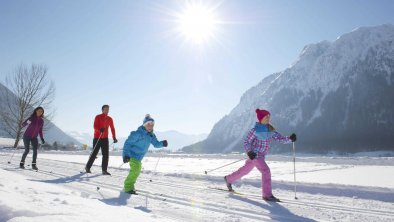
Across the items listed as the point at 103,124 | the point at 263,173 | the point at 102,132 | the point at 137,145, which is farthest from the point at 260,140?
the point at 103,124

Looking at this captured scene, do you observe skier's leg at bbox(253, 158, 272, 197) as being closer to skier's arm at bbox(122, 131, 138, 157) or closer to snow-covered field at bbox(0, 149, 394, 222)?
snow-covered field at bbox(0, 149, 394, 222)

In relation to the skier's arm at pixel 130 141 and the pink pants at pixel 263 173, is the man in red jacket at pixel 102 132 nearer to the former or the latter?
the skier's arm at pixel 130 141

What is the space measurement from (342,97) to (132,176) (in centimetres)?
16884

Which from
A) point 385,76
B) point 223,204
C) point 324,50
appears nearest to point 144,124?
point 223,204

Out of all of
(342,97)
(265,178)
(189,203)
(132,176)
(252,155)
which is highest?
(342,97)

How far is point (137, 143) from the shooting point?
24.6 feet

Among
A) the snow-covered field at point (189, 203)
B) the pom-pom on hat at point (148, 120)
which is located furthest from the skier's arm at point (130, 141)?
the snow-covered field at point (189, 203)

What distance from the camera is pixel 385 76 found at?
156 metres

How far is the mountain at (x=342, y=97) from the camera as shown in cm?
14375

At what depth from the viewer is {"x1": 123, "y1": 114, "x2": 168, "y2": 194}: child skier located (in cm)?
712

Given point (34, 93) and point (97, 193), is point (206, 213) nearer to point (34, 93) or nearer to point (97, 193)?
point (97, 193)

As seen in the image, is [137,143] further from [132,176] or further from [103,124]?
[103,124]

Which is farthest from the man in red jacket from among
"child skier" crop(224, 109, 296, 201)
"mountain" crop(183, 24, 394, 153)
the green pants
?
"mountain" crop(183, 24, 394, 153)

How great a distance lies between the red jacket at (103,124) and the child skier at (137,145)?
4084 mm
